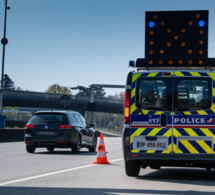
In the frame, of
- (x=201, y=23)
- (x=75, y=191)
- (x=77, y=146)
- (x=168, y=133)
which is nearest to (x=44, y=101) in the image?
(x=77, y=146)

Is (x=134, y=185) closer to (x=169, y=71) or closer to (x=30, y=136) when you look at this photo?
(x=169, y=71)

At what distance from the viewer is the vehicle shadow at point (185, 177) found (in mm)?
11250

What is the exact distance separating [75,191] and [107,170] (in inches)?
170

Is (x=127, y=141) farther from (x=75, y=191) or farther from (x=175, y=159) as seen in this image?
(x=75, y=191)

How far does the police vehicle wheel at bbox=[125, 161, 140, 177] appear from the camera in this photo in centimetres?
1178

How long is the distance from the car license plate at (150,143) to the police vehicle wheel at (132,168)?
49cm

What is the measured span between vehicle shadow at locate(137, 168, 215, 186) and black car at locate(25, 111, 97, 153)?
22.7 ft

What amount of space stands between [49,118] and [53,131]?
57cm

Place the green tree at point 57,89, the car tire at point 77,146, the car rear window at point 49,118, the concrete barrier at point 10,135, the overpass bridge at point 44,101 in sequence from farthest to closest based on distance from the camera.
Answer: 1. the green tree at point 57,89
2. the overpass bridge at point 44,101
3. the concrete barrier at point 10,135
4. the car tire at point 77,146
5. the car rear window at point 49,118

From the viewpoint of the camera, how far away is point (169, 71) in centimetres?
1148

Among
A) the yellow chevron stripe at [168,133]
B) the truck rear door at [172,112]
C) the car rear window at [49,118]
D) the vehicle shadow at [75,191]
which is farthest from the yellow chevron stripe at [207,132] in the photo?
the car rear window at [49,118]

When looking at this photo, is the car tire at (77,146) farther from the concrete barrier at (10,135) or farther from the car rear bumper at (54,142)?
the concrete barrier at (10,135)

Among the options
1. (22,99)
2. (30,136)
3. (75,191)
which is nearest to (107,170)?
(75,191)

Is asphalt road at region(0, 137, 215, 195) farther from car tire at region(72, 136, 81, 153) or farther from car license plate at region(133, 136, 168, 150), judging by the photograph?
car tire at region(72, 136, 81, 153)
